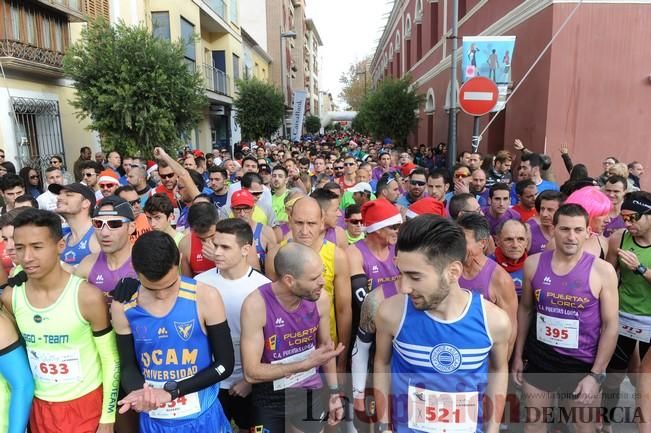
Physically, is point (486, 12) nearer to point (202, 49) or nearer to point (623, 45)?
point (623, 45)

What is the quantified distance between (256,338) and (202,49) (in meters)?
22.8

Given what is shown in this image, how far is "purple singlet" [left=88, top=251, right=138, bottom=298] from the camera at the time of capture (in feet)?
10.9

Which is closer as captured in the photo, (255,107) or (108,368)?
(108,368)

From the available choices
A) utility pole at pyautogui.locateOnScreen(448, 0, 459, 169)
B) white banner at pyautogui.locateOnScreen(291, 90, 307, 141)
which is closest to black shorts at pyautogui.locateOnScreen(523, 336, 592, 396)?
utility pole at pyautogui.locateOnScreen(448, 0, 459, 169)

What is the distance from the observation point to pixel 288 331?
8.89 ft

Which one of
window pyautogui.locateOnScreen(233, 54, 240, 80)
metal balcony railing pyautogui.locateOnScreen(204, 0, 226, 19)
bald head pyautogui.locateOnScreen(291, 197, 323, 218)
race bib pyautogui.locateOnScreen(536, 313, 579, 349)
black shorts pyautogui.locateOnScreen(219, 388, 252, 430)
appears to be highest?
metal balcony railing pyautogui.locateOnScreen(204, 0, 226, 19)

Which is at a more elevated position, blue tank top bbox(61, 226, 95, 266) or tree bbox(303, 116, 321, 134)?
tree bbox(303, 116, 321, 134)

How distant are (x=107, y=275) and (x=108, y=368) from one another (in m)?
1.04

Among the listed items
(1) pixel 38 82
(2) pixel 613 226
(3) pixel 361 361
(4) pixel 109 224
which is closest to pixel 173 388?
(3) pixel 361 361

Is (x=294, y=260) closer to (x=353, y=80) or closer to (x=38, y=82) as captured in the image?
(x=38, y=82)

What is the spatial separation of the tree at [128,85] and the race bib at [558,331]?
9.74 m

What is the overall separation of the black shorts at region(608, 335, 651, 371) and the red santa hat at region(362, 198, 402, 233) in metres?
2.01

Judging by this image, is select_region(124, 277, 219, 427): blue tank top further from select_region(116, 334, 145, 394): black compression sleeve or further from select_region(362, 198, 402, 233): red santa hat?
select_region(362, 198, 402, 233): red santa hat

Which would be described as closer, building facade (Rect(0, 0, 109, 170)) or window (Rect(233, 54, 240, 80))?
building facade (Rect(0, 0, 109, 170))
